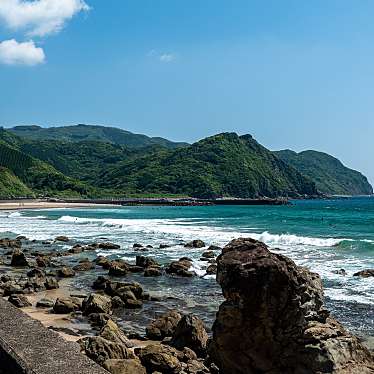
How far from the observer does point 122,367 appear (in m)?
8.39

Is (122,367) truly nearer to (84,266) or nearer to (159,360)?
(159,360)

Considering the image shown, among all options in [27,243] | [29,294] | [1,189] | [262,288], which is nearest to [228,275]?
[262,288]

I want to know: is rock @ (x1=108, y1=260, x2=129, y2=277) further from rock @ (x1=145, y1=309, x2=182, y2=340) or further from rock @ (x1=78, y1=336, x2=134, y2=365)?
rock @ (x1=78, y1=336, x2=134, y2=365)

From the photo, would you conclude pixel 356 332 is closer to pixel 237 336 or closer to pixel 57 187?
pixel 237 336

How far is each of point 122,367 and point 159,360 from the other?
1357 millimetres

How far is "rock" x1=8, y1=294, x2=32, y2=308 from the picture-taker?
1545 cm

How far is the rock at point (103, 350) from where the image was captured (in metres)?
9.13

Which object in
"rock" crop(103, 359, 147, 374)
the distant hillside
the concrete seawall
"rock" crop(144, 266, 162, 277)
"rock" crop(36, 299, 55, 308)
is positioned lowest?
"rock" crop(36, 299, 55, 308)

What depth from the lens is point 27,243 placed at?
35.9m

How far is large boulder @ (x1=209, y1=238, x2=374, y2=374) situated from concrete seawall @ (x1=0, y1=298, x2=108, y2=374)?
2688 millimetres

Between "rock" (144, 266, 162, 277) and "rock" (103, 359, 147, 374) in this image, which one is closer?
"rock" (103, 359, 147, 374)

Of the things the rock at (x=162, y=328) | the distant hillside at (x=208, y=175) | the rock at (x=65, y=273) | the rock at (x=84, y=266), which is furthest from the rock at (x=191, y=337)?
the distant hillside at (x=208, y=175)

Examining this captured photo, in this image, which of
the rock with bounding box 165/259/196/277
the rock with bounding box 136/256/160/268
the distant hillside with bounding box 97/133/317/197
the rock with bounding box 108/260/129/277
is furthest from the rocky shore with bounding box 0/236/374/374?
the distant hillside with bounding box 97/133/317/197

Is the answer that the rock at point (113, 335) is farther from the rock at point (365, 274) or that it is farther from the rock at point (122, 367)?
the rock at point (365, 274)
